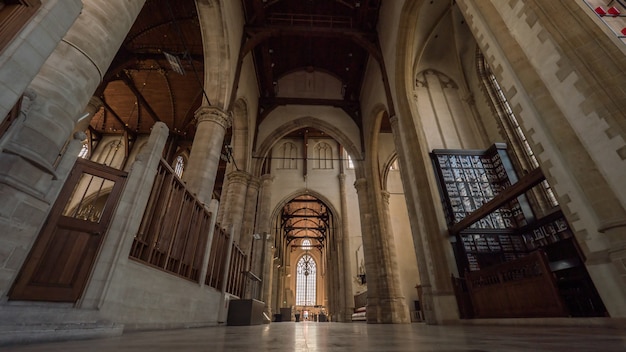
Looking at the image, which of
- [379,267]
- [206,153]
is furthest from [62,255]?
[379,267]

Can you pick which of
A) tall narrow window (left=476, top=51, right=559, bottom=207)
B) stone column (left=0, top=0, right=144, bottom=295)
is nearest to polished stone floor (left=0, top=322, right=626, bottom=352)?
stone column (left=0, top=0, right=144, bottom=295)

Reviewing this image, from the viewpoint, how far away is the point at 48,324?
2.00 m

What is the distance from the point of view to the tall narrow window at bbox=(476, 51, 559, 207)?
23.3 feet

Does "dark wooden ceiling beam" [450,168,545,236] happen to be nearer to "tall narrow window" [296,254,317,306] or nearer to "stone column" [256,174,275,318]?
"stone column" [256,174,275,318]

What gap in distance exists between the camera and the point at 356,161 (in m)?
12.8

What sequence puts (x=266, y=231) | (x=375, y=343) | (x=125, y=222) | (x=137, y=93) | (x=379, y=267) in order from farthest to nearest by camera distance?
(x=266, y=231) < (x=137, y=93) < (x=379, y=267) < (x=125, y=222) < (x=375, y=343)

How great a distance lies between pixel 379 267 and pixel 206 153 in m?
7.70

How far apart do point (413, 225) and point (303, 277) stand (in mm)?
30812

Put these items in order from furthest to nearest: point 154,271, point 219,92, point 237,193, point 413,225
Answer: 1. point 237,193
2. point 219,92
3. point 413,225
4. point 154,271

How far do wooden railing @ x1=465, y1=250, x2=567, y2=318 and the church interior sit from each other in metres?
0.03

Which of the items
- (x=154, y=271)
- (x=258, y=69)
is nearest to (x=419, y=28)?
(x=258, y=69)

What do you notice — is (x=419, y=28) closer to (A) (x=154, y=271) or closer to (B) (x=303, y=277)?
(A) (x=154, y=271)

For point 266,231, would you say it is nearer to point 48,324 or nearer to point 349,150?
point 349,150

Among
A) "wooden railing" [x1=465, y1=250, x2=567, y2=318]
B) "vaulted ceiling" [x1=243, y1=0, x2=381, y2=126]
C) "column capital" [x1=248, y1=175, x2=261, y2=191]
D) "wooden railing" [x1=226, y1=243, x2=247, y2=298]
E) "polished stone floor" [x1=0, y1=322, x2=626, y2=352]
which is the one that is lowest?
"polished stone floor" [x1=0, y1=322, x2=626, y2=352]
